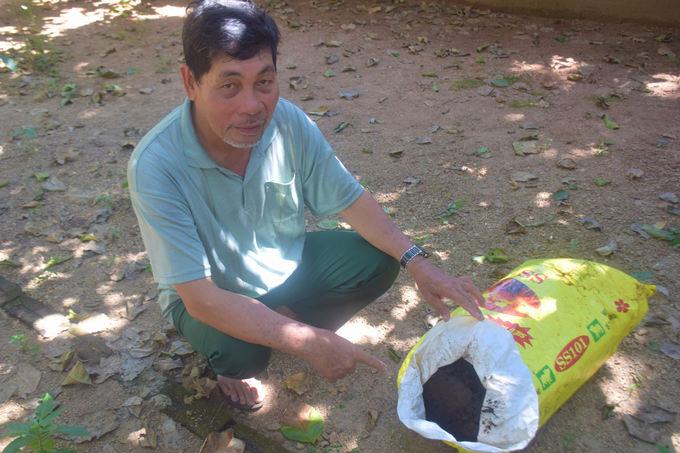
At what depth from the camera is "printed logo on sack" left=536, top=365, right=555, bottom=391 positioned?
5.41ft

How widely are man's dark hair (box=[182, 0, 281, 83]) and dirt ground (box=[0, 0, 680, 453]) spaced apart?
151 cm

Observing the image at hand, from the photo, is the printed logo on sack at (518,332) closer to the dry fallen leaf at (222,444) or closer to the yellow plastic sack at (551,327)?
the yellow plastic sack at (551,327)

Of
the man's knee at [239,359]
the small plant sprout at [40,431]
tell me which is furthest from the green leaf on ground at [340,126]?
the small plant sprout at [40,431]

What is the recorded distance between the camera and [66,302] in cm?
265

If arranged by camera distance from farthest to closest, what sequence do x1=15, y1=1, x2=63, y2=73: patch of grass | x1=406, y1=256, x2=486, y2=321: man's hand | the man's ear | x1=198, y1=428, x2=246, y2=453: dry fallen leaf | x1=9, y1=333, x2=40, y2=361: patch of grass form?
x1=15, y1=1, x2=63, y2=73: patch of grass → x1=9, y1=333, x2=40, y2=361: patch of grass → x1=198, y1=428, x2=246, y2=453: dry fallen leaf → x1=406, y1=256, x2=486, y2=321: man's hand → the man's ear

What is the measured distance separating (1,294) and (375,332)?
216 cm

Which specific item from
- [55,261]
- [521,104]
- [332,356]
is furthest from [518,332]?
[521,104]

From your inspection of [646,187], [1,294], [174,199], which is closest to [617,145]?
[646,187]

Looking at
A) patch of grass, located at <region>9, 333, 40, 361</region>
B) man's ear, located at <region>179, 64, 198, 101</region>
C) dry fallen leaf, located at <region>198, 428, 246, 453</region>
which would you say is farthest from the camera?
patch of grass, located at <region>9, 333, 40, 361</region>

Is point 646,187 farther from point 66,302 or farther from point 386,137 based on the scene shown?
point 66,302

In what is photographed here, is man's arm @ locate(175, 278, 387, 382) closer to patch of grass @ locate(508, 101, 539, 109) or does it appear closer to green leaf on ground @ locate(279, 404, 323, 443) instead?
green leaf on ground @ locate(279, 404, 323, 443)

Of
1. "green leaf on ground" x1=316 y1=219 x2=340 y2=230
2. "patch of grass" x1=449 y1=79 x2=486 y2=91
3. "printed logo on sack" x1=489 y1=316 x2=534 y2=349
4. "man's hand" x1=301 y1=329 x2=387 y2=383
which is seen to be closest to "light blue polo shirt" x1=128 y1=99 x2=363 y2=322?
"man's hand" x1=301 y1=329 x2=387 y2=383

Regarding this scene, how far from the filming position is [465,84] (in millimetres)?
4707

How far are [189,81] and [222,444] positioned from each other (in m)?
1.45
